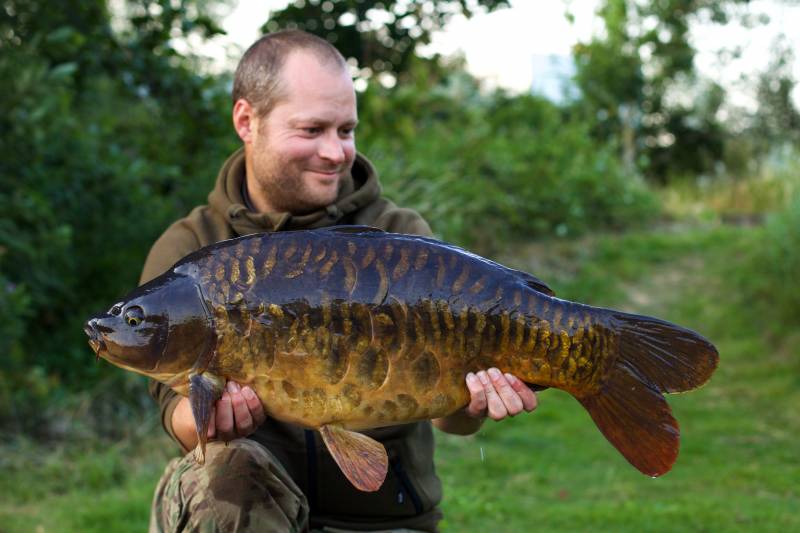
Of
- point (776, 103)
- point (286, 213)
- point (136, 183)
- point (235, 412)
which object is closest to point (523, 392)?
point (235, 412)

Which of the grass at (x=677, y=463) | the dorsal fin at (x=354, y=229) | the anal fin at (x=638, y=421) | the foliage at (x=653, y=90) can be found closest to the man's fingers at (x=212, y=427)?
the dorsal fin at (x=354, y=229)

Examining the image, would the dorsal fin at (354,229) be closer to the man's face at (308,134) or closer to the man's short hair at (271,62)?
the man's face at (308,134)

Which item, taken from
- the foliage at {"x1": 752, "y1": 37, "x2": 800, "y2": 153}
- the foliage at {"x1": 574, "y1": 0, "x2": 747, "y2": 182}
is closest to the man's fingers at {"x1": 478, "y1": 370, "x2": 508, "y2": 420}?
the foliage at {"x1": 574, "y1": 0, "x2": 747, "y2": 182}

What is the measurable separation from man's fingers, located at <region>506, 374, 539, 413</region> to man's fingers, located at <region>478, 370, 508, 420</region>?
0.04 m

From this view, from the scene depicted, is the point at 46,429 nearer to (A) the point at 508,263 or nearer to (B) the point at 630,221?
(A) the point at 508,263

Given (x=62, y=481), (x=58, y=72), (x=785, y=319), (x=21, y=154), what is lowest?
(x=62, y=481)

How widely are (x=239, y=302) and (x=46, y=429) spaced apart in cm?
330

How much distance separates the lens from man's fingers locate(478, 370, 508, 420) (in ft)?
6.52

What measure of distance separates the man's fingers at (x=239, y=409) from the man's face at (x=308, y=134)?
2.34 feet

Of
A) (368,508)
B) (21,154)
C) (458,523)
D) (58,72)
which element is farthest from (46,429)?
(368,508)

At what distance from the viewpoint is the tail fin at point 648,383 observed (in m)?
1.96

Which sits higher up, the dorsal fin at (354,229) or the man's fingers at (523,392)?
the dorsal fin at (354,229)

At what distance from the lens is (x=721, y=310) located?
790cm

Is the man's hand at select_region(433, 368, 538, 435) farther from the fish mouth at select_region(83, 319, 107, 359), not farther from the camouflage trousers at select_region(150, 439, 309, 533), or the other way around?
the fish mouth at select_region(83, 319, 107, 359)
